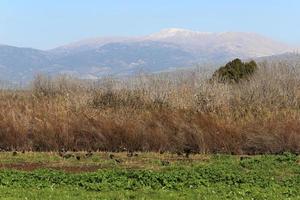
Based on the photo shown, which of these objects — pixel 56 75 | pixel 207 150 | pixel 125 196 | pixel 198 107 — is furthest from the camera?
pixel 56 75

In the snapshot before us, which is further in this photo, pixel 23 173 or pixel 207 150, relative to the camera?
pixel 207 150

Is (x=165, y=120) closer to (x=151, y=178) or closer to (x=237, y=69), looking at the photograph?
(x=151, y=178)

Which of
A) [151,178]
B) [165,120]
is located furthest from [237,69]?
[151,178]

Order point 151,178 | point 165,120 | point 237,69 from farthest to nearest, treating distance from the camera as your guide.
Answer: point 237,69, point 165,120, point 151,178

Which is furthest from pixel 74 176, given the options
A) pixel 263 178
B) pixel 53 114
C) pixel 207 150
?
pixel 53 114

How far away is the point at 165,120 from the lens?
66.3 ft

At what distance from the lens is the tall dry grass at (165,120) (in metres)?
19.2

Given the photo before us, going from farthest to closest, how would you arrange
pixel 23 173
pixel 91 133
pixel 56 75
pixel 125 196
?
pixel 56 75, pixel 91 133, pixel 23 173, pixel 125 196

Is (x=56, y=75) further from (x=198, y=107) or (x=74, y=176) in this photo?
(x=74, y=176)

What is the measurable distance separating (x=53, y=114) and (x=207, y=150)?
6.05 meters

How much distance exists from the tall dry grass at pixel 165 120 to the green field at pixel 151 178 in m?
2.21

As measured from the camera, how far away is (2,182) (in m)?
12.4

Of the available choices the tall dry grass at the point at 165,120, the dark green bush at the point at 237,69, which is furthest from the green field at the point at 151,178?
the dark green bush at the point at 237,69

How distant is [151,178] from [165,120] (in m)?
7.61
